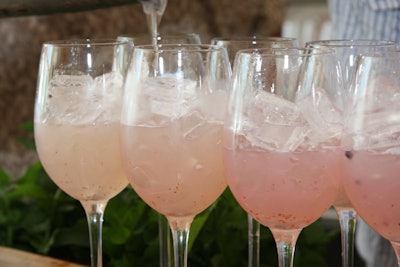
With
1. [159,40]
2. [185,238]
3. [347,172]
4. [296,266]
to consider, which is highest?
[159,40]

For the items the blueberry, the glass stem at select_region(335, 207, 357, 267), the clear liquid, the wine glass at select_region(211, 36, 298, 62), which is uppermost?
the clear liquid

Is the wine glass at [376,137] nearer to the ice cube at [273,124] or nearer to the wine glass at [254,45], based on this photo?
the ice cube at [273,124]

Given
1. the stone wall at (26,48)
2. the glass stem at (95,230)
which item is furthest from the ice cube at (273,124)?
the stone wall at (26,48)

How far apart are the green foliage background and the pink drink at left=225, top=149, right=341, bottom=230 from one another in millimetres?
434

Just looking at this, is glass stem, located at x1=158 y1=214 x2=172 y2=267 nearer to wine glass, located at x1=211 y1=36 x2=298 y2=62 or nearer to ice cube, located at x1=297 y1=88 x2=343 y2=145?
wine glass, located at x1=211 y1=36 x2=298 y2=62

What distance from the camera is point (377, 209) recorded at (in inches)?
29.6

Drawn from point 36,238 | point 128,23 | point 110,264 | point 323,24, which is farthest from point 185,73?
point 323,24

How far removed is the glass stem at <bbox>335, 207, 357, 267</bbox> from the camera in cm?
96

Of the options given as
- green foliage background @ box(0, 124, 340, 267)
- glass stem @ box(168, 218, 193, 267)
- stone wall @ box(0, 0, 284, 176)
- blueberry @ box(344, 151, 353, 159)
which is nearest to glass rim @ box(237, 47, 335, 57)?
blueberry @ box(344, 151, 353, 159)

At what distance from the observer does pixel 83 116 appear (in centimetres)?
96

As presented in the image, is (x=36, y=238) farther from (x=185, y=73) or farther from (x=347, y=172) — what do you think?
(x=347, y=172)

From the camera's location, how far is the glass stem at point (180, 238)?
35.9 inches

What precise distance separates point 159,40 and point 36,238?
59 centimetres

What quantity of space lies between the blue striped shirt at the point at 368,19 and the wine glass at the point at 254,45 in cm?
70
